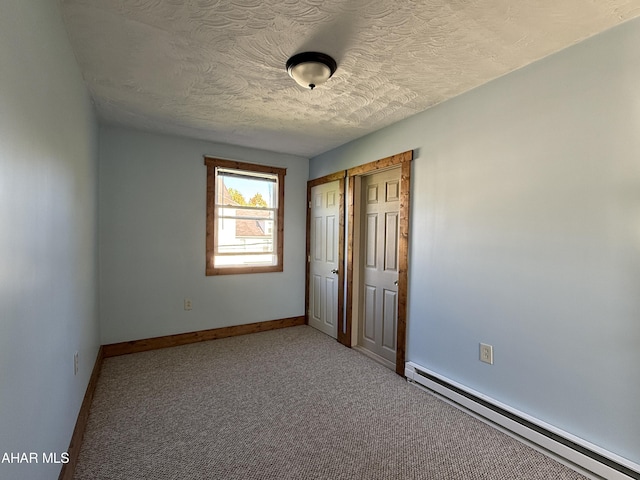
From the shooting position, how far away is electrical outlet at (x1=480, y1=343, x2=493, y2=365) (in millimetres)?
2270

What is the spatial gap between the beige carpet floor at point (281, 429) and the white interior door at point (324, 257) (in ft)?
3.29

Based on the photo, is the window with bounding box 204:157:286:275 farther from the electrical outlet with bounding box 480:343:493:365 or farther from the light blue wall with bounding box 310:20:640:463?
the electrical outlet with bounding box 480:343:493:365

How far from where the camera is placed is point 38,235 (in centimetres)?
130

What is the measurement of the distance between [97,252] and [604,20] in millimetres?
4303

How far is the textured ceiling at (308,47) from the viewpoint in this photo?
5.15 ft

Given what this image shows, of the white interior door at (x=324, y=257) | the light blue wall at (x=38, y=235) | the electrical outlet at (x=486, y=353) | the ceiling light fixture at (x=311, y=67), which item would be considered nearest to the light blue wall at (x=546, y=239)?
the electrical outlet at (x=486, y=353)

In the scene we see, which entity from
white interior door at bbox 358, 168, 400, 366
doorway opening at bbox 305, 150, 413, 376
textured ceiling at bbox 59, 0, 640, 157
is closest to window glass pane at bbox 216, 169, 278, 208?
doorway opening at bbox 305, 150, 413, 376

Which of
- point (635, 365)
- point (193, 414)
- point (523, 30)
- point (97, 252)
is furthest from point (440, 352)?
point (97, 252)

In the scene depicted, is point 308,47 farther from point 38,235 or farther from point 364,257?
point 364,257

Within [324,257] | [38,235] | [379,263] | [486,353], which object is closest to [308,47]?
[38,235]

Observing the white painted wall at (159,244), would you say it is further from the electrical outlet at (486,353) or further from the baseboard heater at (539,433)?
the electrical outlet at (486,353)

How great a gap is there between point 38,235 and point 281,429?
1826mm

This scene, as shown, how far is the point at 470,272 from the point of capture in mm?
2424

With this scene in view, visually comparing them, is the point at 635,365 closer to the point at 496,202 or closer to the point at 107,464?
the point at 496,202
